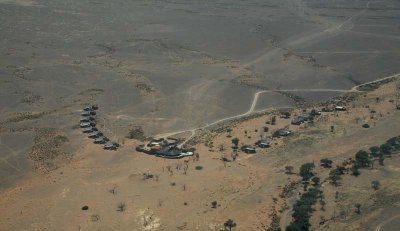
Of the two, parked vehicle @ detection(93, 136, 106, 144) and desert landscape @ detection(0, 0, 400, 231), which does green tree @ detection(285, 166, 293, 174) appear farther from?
parked vehicle @ detection(93, 136, 106, 144)

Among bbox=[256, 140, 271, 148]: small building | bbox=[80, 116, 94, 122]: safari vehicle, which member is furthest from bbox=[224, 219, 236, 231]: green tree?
bbox=[80, 116, 94, 122]: safari vehicle

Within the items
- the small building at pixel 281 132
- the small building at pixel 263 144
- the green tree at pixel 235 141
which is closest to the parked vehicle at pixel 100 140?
the green tree at pixel 235 141

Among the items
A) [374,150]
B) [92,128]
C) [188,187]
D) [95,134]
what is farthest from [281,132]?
[92,128]

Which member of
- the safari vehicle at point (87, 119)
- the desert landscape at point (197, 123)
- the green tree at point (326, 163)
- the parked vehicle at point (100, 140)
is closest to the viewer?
the desert landscape at point (197, 123)

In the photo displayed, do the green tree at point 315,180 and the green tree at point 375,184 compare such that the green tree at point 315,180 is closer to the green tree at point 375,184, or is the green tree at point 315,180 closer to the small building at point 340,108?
the green tree at point 375,184

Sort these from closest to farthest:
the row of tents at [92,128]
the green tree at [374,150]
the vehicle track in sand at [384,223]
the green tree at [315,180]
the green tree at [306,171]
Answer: the vehicle track in sand at [384,223], the green tree at [315,180], the green tree at [306,171], the green tree at [374,150], the row of tents at [92,128]

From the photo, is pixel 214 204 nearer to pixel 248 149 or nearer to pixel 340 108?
pixel 248 149
